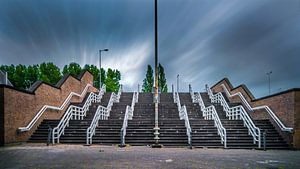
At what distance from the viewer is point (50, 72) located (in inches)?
2463

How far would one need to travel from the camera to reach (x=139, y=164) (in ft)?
23.0

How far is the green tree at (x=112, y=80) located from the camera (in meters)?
60.0

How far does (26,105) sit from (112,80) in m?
49.0

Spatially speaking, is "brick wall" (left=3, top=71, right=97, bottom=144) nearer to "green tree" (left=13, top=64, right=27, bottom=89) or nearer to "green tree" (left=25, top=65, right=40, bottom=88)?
"green tree" (left=25, top=65, right=40, bottom=88)

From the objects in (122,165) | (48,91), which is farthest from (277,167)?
(48,91)

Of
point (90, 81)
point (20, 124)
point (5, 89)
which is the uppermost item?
point (90, 81)

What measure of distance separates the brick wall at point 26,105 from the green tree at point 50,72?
4381 cm

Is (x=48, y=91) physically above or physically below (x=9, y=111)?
above

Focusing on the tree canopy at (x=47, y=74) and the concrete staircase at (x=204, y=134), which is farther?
the tree canopy at (x=47, y=74)

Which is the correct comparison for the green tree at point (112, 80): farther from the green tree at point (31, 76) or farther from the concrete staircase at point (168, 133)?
the concrete staircase at point (168, 133)

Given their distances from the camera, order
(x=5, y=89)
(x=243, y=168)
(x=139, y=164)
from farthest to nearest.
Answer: (x=5, y=89), (x=139, y=164), (x=243, y=168)

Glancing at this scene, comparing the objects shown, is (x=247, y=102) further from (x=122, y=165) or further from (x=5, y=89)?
(x=5, y=89)

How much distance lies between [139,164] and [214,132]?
8056 millimetres

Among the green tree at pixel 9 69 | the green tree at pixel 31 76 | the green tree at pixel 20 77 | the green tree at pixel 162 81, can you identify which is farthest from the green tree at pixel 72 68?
the green tree at pixel 162 81
